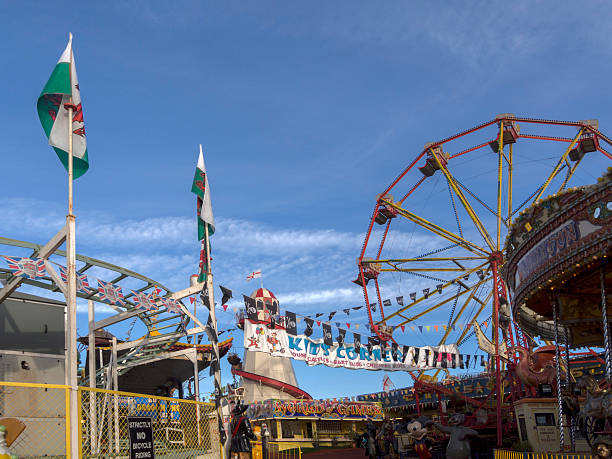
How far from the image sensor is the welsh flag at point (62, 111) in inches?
415

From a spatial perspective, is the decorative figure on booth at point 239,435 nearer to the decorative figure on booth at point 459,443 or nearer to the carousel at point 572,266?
the decorative figure on booth at point 459,443

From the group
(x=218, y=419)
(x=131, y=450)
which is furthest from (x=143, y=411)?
(x=218, y=419)

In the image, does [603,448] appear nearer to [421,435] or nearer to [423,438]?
[421,435]

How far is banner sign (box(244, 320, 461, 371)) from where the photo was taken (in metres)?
22.2

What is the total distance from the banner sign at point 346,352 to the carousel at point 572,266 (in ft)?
32.2

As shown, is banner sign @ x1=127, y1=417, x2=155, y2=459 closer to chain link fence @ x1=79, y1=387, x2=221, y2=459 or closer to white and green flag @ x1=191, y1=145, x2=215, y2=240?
chain link fence @ x1=79, y1=387, x2=221, y2=459

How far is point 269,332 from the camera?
22594 millimetres

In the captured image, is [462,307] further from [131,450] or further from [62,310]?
[131,450]

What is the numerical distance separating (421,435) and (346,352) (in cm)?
840

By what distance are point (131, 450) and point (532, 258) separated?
898 centimetres

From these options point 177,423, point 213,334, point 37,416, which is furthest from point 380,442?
point 37,416

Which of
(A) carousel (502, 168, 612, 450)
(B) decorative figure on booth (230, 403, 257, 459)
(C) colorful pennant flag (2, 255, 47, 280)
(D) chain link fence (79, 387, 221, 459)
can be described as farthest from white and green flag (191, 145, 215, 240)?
(A) carousel (502, 168, 612, 450)

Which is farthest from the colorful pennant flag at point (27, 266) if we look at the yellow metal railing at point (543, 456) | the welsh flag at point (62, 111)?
the yellow metal railing at point (543, 456)

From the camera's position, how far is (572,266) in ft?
36.1
